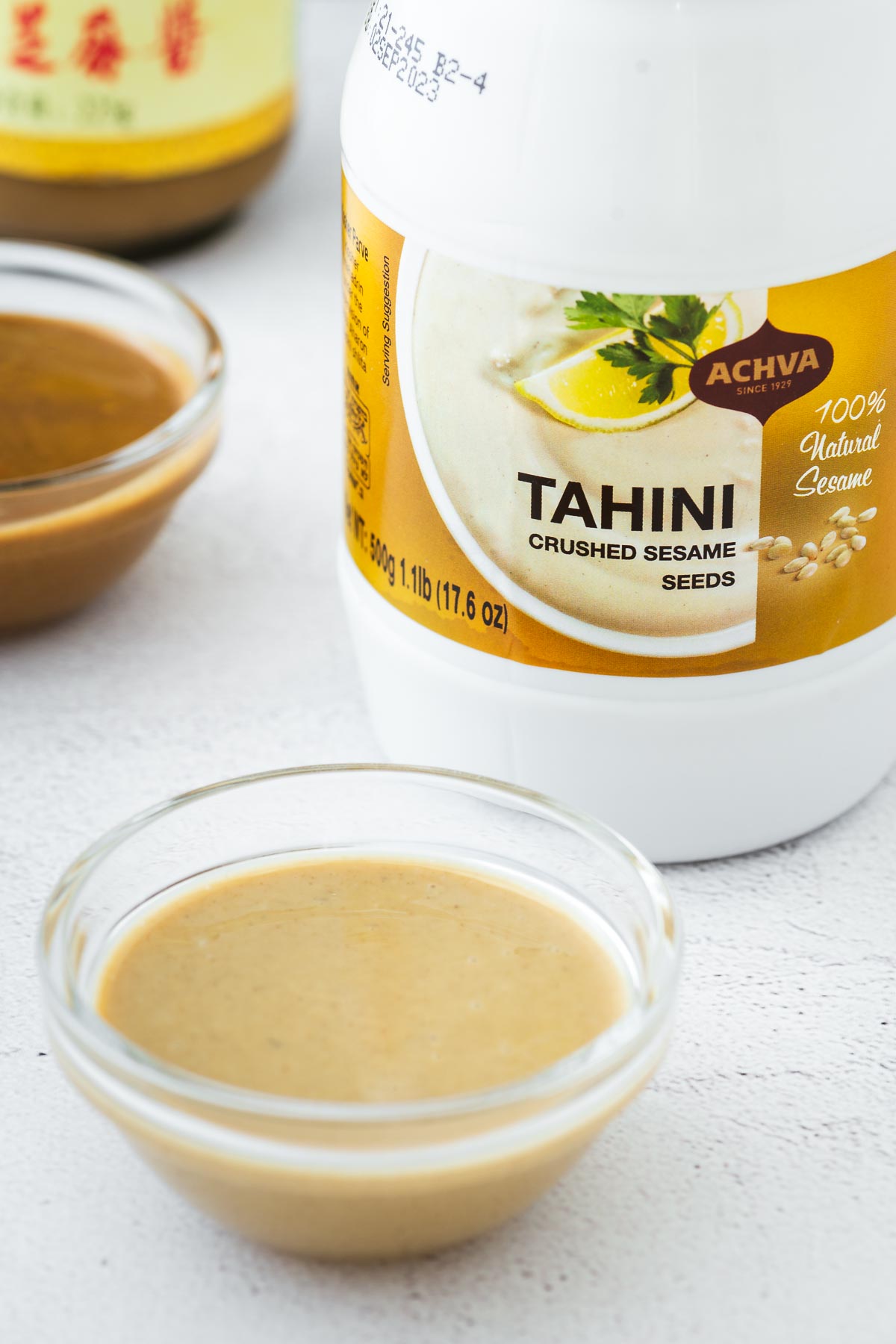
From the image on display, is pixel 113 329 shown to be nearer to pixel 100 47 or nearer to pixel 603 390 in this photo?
pixel 100 47

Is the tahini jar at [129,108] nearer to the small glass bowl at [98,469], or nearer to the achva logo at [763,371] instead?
the small glass bowl at [98,469]

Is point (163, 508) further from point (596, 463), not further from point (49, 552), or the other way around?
point (596, 463)

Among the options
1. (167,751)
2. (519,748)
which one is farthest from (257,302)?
(519,748)

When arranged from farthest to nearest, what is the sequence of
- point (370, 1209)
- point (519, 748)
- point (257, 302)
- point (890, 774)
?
point (257, 302) < point (890, 774) < point (519, 748) < point (370, 1209)

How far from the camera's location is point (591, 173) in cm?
67

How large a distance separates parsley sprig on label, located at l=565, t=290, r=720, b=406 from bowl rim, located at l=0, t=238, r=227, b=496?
0.32 metres

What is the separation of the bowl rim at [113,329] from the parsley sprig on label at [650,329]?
0.32 m

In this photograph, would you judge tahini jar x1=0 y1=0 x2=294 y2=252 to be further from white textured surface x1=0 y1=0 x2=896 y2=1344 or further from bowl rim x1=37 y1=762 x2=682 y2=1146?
bowl rim x1=37 y1=762 x2=682 y2=1146

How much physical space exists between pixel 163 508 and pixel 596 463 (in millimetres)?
333

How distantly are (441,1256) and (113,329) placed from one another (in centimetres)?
64

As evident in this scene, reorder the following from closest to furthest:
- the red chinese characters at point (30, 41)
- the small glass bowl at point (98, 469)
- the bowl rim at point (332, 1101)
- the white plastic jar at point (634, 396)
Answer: the bowl rim at point (332, 1101), the white plastic jar at point (634, 396), the small glass bowl at point (98, 469), the red chinese characters at point (30, 41)

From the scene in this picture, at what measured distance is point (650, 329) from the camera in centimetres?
68

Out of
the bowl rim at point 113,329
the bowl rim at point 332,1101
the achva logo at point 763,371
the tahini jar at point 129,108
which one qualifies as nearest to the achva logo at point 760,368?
the achva logo at point 763,371

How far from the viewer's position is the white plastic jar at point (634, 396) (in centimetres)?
66
